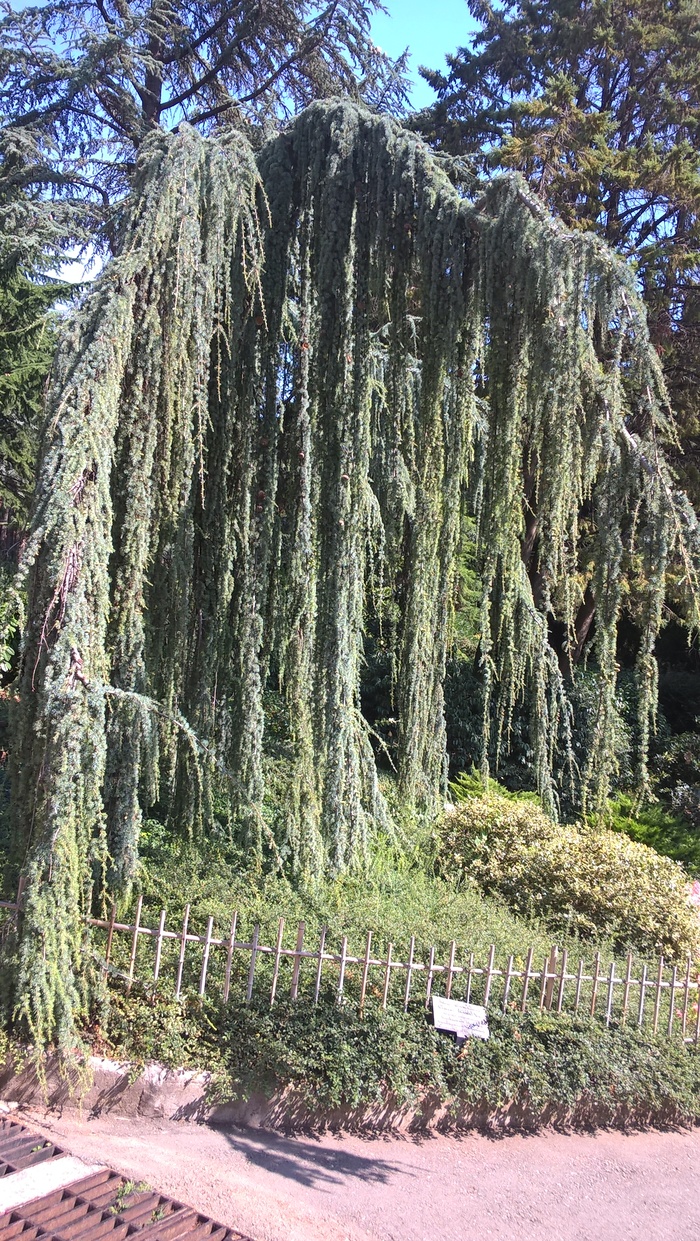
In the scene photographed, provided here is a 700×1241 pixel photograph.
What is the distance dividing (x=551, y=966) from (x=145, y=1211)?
2.82m

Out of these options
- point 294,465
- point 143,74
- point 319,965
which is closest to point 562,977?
point 319,965

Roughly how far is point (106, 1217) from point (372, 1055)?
1.58 metres

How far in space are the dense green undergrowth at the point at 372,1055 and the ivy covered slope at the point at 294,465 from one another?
53 centimetres

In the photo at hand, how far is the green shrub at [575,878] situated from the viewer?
634 cm

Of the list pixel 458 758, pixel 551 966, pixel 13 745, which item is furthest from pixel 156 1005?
pixel 458 758

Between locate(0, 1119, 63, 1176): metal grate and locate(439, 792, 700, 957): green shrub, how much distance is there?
3665mm

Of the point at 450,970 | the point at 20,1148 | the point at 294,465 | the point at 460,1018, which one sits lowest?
the point at 20,1148

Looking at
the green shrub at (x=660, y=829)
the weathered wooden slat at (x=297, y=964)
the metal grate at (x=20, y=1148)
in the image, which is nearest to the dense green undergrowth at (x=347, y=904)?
the weathered wooden slat at (x=297, y=964)

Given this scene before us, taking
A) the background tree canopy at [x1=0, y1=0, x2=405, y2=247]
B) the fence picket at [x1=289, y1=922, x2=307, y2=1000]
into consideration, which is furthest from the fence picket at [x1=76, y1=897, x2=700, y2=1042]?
Answer: the background tree canopy at [x1=0, y1=0, x2=405, y2=247]

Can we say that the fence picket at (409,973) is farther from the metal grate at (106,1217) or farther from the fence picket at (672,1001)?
the fence picket at (672,1001)

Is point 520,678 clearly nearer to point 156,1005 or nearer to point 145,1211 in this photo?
point 156,1005

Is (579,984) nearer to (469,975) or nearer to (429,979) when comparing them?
(469,975)

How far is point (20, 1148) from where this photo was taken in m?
3.59

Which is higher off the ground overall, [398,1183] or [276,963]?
[276,963]
